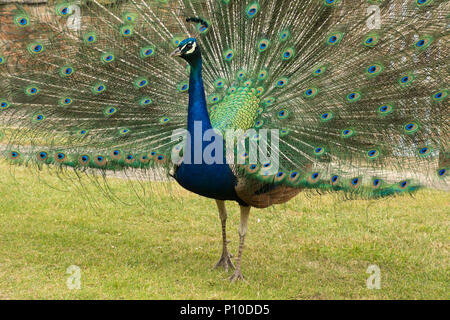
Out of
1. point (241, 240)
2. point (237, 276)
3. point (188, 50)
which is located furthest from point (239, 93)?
point (237, 276)

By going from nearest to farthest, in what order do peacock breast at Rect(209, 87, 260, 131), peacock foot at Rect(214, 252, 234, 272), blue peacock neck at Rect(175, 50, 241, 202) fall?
blue peacock neck at Rect(175, 50, 241, 202), peacock breast at Rect(209, 87, 260, 131), peacock foot at Rect(214, 252, 234, 272)

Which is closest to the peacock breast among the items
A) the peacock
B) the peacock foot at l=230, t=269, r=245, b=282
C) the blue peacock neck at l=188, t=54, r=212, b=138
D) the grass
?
the peacock

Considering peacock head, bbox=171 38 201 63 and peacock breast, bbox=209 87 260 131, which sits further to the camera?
peacock breast, bbox=209 87 260 131

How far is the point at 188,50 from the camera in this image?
352 cm

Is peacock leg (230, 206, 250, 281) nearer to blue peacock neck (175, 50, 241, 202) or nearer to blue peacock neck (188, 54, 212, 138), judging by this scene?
blue peacock neck (175, 50, 241, 202)

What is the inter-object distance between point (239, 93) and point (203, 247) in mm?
1871

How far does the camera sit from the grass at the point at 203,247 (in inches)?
160

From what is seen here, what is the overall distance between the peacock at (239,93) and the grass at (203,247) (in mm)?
488

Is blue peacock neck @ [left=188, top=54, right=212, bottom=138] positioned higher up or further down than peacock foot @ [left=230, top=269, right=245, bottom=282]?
higher up

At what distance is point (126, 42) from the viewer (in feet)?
13.2

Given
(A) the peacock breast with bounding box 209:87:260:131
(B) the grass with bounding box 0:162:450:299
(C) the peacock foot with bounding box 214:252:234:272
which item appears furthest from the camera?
(C) the peacock foot with bounding box 214:252:234:272

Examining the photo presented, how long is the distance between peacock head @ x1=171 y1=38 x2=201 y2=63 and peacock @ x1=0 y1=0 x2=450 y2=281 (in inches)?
0.6

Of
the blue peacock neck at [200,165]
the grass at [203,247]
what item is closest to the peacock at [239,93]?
the blue peacock neck at [200,165]

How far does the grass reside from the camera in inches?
160
